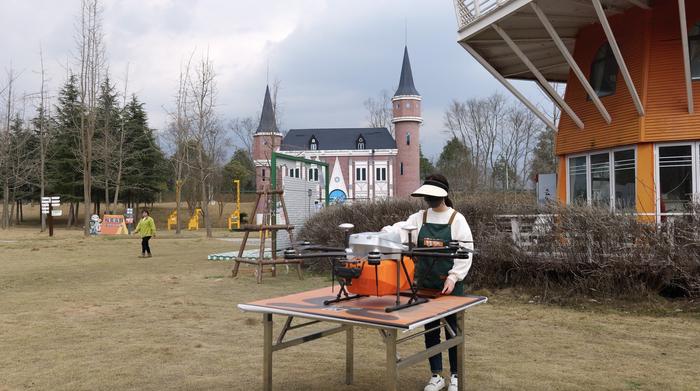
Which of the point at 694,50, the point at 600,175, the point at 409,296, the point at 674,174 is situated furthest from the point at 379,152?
the point at 409,296

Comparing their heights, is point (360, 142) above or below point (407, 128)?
below

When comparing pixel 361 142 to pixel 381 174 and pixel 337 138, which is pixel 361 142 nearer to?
pixel 337 138

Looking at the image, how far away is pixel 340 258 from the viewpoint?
4133mm

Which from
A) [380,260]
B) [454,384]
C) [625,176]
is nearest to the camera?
[380,260]

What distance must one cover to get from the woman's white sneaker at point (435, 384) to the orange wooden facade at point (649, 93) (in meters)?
8.89

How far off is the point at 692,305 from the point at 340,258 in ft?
21.9

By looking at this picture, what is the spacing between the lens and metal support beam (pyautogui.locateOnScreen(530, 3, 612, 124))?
12164 millimetres

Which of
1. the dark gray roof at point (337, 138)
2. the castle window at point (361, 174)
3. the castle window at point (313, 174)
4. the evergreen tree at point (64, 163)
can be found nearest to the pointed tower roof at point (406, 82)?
the dark gray roof at point (337, 138)

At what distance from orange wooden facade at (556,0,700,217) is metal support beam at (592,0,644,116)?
0.35m

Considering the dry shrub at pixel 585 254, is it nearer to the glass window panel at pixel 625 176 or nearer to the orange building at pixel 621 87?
the orange building at pixel 621 87

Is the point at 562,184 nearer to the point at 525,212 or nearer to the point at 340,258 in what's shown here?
the point at 525,212

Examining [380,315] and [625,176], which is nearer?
[380,315]

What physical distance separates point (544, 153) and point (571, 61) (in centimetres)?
5177

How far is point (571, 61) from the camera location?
12391mm
